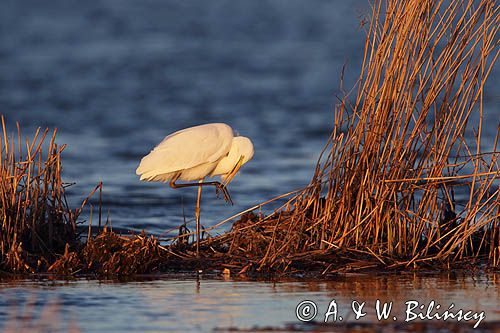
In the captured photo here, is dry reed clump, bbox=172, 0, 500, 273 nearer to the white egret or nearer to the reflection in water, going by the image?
the reflection in water

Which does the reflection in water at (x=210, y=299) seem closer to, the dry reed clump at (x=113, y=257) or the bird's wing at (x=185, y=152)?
the dry reed clump at (x=113, y=257)

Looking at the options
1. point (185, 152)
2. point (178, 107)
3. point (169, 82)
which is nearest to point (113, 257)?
point (185, 152)

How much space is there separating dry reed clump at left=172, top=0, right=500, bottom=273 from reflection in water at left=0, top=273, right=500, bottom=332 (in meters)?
0.38

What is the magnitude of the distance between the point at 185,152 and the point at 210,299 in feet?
7.49

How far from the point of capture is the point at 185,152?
9023 mm

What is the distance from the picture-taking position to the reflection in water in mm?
6230

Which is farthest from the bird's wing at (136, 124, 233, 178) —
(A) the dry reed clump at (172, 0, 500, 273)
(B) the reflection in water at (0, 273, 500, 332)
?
(B) the reflection in water at (0, 273, 500, 332)

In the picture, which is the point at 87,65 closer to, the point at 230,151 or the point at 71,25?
the point at 71,25

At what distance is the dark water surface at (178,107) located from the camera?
270 inches

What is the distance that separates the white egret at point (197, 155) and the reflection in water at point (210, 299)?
4.92 ft

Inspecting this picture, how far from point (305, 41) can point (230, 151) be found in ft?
74.8

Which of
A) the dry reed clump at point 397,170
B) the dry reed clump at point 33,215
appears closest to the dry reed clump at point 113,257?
the dry reed clump at point 33,215

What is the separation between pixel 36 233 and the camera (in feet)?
27.7

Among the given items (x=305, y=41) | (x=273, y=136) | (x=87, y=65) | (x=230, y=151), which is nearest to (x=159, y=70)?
(x=87, y=65)
